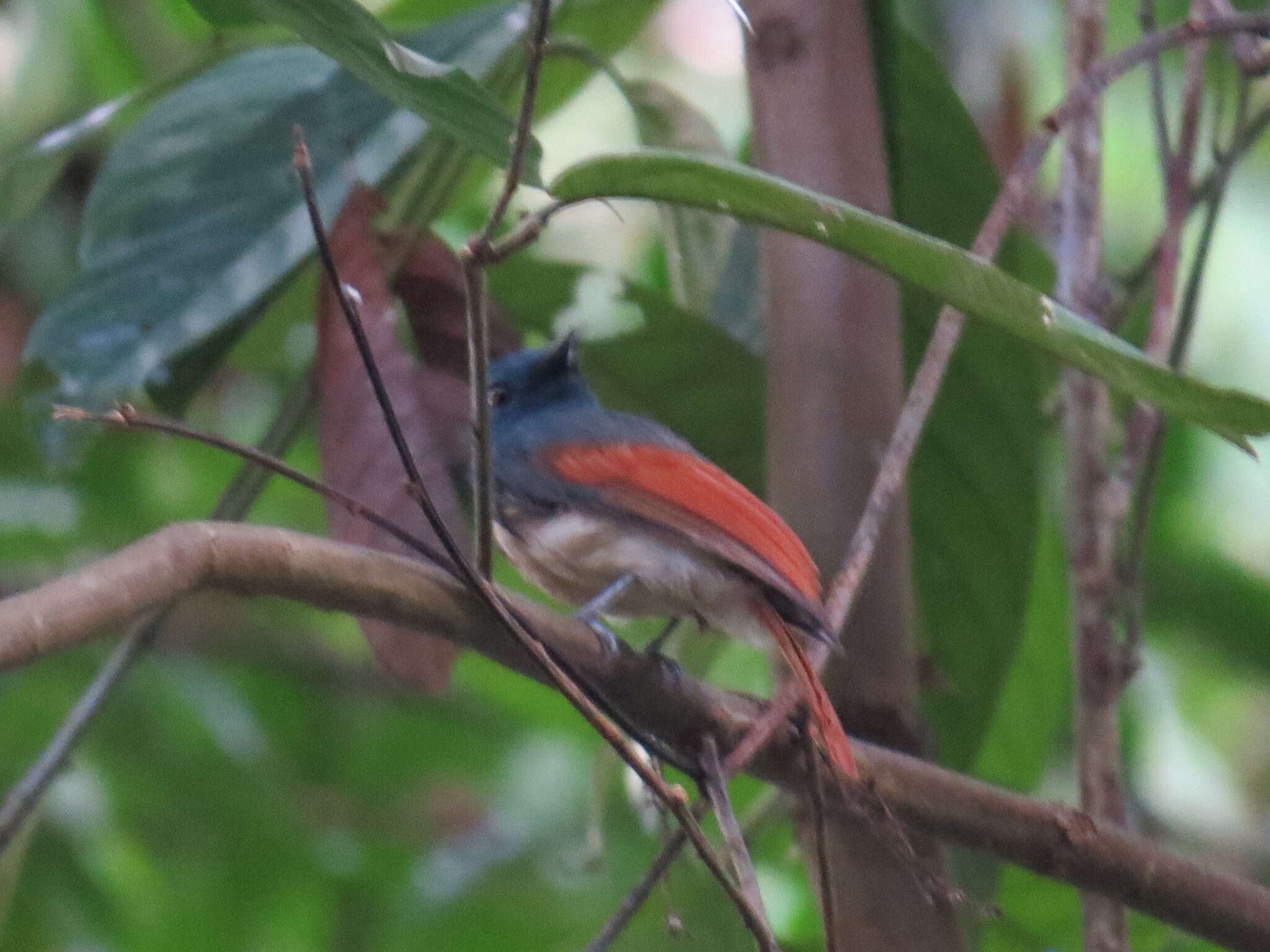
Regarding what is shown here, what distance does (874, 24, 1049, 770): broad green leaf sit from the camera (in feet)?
5.79

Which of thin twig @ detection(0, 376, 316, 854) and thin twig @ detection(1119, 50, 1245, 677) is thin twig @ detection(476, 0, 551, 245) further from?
thin twig @ detection(1119, 50, 1245, 677)

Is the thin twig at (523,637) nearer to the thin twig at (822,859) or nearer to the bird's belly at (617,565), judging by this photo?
the thin twig at (822,859)

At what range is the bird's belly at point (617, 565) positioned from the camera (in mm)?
1525

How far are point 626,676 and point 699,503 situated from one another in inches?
16.3

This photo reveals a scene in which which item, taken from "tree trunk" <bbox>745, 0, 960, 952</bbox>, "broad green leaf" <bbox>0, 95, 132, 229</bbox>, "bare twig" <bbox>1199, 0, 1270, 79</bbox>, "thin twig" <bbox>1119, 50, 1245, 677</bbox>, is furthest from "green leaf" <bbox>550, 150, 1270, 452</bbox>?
"broad green leaf" <bbox>0, 95, 132, 229</bbox>

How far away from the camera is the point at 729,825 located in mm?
927

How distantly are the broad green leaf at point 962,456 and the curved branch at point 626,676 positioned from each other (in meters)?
0.49

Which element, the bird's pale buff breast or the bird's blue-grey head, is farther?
the bird's blue-grey head

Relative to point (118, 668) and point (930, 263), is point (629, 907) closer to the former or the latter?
point (930, 263)

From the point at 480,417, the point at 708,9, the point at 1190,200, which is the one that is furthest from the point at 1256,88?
the point at 480,417

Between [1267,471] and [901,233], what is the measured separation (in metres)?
2.42

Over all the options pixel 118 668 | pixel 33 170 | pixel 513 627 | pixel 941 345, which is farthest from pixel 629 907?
pixel 33 170

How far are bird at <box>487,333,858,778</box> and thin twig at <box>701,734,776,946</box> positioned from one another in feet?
0.89

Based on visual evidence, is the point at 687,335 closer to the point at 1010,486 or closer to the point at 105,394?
the point at 1010,486
